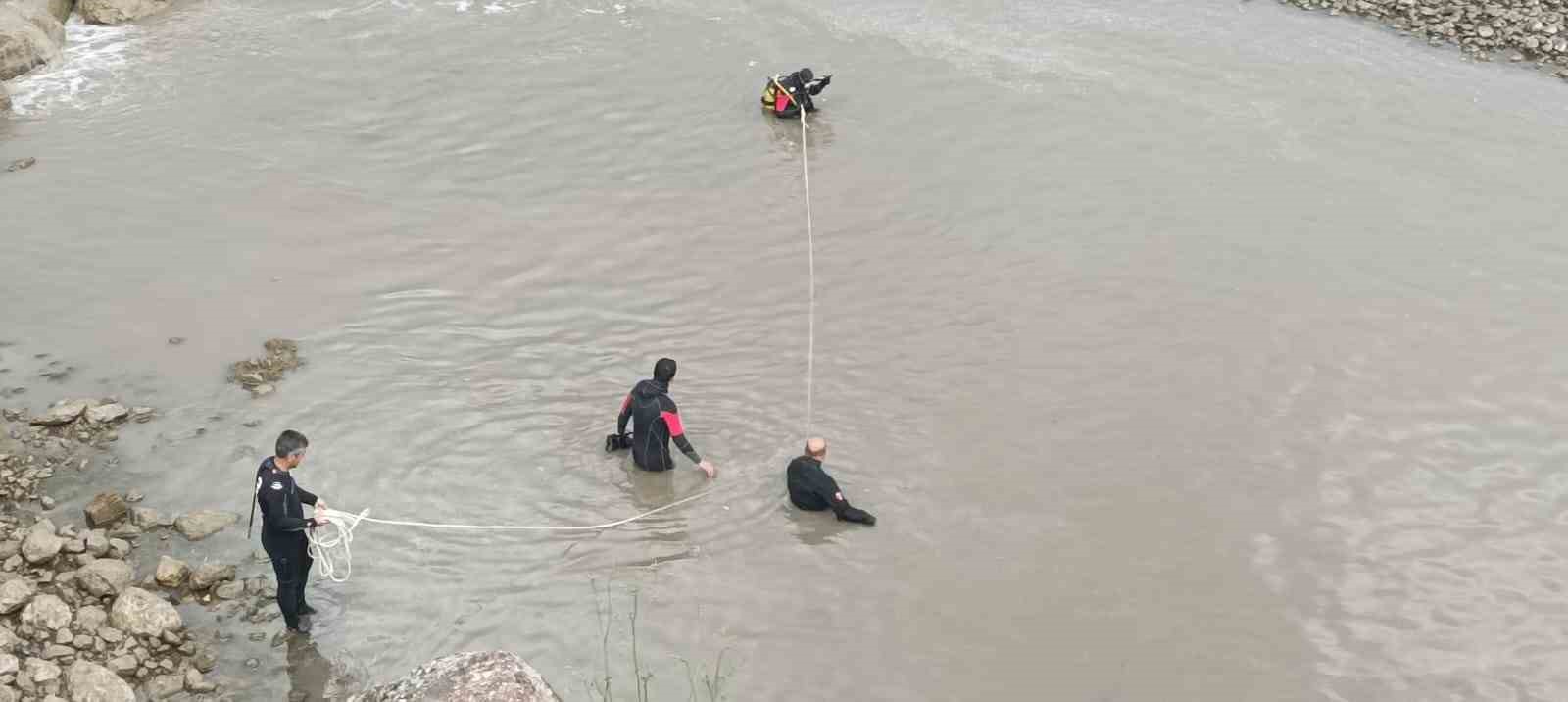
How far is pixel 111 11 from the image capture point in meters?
18.9

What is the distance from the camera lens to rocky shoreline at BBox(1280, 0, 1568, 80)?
60.5 feet

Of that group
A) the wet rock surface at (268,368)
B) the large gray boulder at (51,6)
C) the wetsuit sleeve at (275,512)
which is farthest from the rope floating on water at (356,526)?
the large gray boulder at (51,6)

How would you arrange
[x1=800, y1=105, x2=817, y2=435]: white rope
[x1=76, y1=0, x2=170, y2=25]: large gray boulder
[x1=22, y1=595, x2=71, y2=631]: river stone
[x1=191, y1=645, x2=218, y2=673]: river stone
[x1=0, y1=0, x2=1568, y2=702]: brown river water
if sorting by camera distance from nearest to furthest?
[x1=22, y1=595, x2=71, y2=631]: river stone, [x1=191, y1=645, x2=218, y2=673]: river stone, [x1=0, y1=0, x2=1568, y2=702]: brown river water, [x1=800, y1=105, x2=817, y2=435]: white rope, [x1=76, y1=0, x2=170, y2=25]: large gray boulder

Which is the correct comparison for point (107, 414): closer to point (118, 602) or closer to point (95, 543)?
point (95, 543)

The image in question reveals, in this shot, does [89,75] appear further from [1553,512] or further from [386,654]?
[1553,512]

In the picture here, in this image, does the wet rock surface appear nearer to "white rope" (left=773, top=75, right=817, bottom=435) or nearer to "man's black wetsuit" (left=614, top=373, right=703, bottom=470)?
"man's black wetsuit" (left=614, top=373, right=703, bottom=470)

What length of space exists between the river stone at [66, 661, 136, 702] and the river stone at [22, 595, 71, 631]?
47 cm

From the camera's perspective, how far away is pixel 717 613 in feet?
30.6

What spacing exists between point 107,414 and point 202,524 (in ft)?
6.21

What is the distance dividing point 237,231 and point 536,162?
345 centimetres

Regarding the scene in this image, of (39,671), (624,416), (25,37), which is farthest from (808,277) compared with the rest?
(25,37)

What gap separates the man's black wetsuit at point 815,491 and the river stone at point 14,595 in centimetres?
525

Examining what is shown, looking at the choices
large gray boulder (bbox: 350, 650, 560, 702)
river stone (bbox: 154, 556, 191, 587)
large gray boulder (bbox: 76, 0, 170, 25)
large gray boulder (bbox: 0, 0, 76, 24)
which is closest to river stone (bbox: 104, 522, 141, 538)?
river stone (bbox: 154, 556, 191, 587)

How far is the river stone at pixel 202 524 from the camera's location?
965 cm
